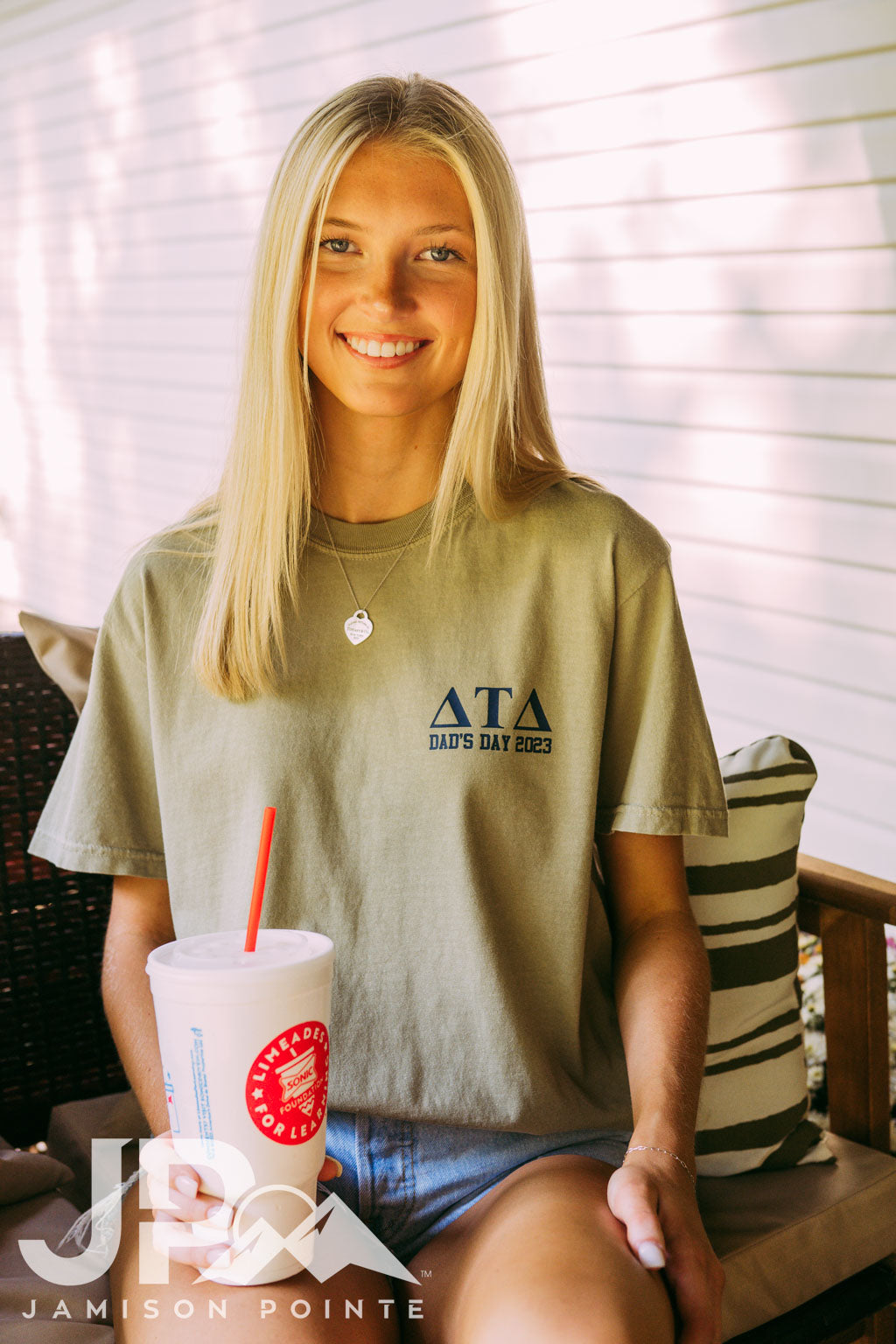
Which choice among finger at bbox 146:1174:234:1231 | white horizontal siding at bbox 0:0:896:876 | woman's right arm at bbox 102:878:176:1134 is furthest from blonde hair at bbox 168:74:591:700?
finger at bbox 146:1174:234:1231

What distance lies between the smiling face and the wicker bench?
861 mm

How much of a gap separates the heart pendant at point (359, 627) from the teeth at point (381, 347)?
12.8 inches

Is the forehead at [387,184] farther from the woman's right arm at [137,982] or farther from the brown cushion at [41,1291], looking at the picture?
the brown cushion at [41,1291]

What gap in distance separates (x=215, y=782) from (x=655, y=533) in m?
0.65

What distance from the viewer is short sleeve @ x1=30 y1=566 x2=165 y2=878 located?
1633mm

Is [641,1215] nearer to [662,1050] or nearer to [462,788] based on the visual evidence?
[662,1050]

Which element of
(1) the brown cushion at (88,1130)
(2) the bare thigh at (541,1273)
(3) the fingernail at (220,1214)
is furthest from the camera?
(1) the brown cushion at (88,1130)

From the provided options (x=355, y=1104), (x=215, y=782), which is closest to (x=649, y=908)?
(x=355, y=1104)

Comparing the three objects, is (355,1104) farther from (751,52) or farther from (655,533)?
(751,52)

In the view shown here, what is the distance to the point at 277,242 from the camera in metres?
1.52

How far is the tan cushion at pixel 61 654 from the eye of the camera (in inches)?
79.9

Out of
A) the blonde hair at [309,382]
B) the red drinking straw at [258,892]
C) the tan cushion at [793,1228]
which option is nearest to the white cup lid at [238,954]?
the red drinking straw at [258,892]

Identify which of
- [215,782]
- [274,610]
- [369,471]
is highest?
[369,471]

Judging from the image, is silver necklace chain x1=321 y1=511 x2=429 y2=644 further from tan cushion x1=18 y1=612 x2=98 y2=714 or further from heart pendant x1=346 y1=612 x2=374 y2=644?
tan cushion x1=18 y1=612 x2=98 y2=714
